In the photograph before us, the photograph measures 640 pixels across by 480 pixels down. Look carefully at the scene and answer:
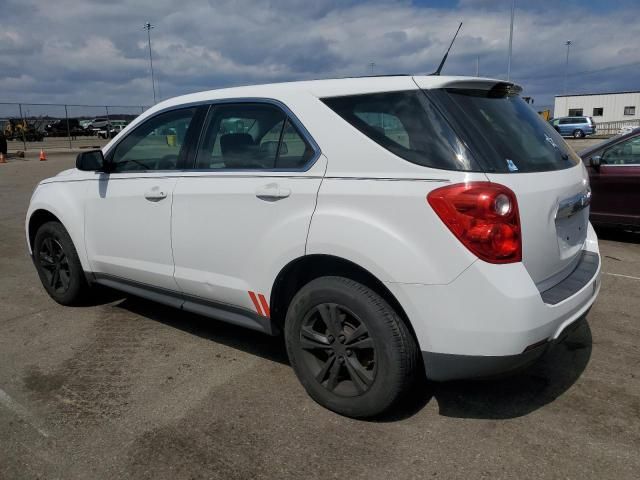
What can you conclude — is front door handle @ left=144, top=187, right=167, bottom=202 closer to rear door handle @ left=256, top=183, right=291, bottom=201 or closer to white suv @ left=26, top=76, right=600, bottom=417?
white suv @ left=26, top=76, right=600, bottom=417

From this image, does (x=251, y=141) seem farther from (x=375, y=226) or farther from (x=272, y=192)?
(x=375, y=226)

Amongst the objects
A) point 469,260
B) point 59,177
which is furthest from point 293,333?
point 59,177

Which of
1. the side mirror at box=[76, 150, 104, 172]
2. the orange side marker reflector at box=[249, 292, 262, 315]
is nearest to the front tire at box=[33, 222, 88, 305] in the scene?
the side mirror at box=[76, 150, 104, 172]

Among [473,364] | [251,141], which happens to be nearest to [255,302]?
[251,141]

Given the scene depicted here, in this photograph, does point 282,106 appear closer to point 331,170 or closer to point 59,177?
point 331,170

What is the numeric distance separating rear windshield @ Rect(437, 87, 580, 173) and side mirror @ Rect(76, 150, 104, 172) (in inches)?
102

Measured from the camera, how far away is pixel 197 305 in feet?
11.8

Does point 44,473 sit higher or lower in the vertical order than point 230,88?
lower

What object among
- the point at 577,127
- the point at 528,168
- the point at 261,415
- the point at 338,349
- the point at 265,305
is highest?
the point at 528,168

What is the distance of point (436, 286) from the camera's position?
2.42 m

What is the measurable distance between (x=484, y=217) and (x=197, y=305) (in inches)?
80.5

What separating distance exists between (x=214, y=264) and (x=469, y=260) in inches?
63.8

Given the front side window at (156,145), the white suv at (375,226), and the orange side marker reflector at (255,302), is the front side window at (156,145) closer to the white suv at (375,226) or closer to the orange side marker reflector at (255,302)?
the white suv at (375,226)

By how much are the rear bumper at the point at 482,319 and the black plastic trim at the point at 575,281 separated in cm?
2
